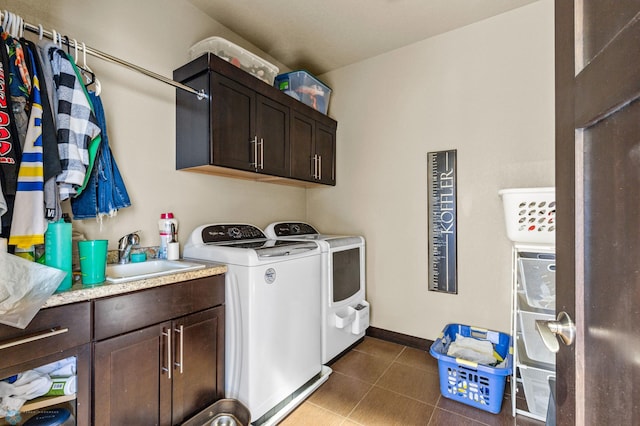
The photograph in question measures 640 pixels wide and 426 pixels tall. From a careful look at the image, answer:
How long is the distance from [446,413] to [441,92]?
7.64 ft

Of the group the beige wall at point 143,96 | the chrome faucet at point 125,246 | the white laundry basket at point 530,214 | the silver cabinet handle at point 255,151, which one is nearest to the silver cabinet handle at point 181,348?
the chrome faucet at point 125,246

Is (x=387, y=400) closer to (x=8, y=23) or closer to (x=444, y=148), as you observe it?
(x=444, y=148)

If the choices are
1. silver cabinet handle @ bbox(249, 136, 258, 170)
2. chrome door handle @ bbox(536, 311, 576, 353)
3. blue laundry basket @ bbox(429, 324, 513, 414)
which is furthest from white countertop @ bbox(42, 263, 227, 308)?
blue laundry basket @ bbox(429, 324, 513, 414)

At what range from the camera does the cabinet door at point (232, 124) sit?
1846mm

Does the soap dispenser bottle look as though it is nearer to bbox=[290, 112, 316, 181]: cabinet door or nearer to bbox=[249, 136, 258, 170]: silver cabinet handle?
bbox=[249, 136, 258, 170]: silver cabinet handle

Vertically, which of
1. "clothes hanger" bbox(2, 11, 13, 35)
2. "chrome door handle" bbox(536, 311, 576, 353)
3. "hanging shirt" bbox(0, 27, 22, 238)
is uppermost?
"clothes hanger" bbox(2, 11, 13, 35)

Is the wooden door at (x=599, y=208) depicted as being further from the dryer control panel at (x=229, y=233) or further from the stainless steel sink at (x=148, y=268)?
the dryer control panel at (x=229, y=233)

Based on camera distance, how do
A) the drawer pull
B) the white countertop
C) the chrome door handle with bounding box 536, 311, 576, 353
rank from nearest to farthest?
the chrome door handle with bounding box 536, 311, 576, 353, the drawer pull, the white countertop

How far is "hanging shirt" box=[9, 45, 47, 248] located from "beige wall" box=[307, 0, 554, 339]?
2237 millimetres

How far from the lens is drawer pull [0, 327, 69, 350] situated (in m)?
0.93

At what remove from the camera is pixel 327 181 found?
2.88m

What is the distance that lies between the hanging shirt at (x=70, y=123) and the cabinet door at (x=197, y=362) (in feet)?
2.73

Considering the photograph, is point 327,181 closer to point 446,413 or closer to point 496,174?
point 496,174

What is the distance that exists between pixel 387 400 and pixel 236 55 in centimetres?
257
